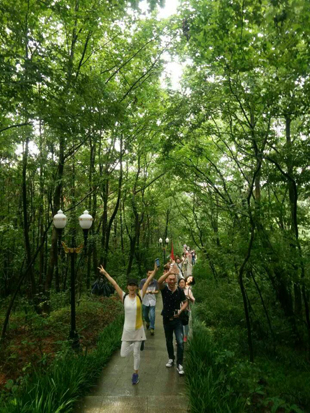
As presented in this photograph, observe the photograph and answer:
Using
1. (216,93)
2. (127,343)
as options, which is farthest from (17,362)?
(216,93)

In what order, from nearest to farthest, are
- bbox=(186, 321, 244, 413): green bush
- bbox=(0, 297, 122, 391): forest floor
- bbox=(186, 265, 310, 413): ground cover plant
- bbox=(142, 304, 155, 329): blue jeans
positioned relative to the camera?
bbox=(186, 321, 244, 413): green bush → bbox=(186, 265, 310, 413): ground cover plant → bbox=(0, 297, 122, 391): forest floor → bbox=(142, 304, 155, 329): blue jeans

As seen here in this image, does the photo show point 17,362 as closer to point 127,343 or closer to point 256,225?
point 127,343

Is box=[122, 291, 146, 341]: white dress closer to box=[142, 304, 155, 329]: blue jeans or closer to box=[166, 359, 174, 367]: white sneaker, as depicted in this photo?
box=[166, 359, 174, 367]: white sneaker

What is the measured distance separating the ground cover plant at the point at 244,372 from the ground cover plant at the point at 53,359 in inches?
69.6

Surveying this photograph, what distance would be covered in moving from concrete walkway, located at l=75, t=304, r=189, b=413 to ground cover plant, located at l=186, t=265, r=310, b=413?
0.34 meters

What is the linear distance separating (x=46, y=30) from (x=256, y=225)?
8326 millimetres

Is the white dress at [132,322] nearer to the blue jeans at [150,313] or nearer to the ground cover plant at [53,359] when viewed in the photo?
the ground cover plant at [53,359]

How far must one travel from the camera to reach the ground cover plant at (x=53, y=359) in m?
3.90

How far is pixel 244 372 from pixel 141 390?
1.77 meters

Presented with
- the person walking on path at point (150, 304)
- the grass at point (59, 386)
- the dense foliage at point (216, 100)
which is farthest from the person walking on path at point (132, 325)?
the person walking on path at point (150, 304)

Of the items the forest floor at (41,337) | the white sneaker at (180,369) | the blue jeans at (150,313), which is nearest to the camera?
the white sneaker at (180,369)

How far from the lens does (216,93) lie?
22.0ft

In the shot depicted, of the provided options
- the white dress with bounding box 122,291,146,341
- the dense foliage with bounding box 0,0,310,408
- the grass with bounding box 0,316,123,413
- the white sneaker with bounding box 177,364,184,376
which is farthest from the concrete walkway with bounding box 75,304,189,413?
the dense foliage with bounding box 0,0,310,408

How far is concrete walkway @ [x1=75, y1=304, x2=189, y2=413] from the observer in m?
4.11
